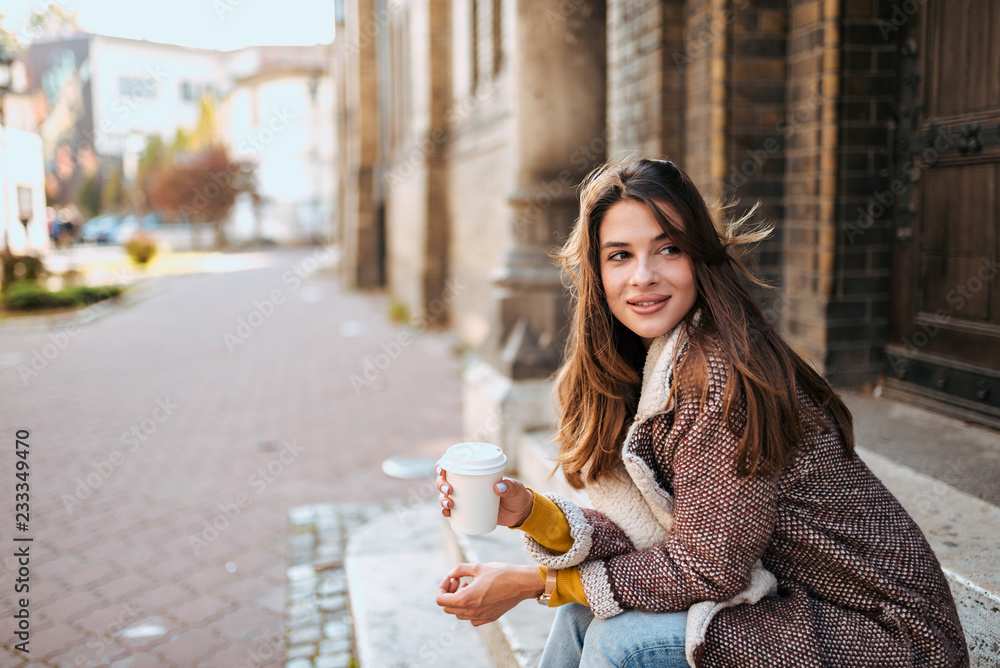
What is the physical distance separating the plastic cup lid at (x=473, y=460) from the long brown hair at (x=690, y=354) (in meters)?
0.30

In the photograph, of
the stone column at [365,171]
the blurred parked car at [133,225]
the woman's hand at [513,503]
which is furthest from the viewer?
the blurred parked car at [133,225]

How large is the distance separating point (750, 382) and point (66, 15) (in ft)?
35.9

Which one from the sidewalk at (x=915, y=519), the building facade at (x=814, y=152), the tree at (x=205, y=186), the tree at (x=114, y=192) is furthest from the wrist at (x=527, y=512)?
the tree at (x=114, y=192)

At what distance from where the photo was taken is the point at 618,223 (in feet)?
5.72

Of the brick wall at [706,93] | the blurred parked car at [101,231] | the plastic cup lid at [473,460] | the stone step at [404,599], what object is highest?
the blurred parked car at [101,231]

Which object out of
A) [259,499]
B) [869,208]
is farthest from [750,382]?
[259,499]

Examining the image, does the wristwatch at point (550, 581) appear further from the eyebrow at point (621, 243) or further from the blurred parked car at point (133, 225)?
the blurred parked car at point (133, 225)

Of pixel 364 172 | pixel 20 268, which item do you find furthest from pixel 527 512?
pixel 364 172

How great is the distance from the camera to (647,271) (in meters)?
1.69

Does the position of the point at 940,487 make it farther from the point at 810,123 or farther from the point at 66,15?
the point at 66,15

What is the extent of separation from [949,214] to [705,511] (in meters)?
2.30

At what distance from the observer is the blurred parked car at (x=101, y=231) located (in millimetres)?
39969

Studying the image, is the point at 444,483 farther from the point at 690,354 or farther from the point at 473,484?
the point at 690,354

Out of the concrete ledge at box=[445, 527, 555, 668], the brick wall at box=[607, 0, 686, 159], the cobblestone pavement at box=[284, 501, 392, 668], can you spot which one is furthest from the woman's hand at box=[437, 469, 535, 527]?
the brick wall at box=[607, 0, 686, 159]
